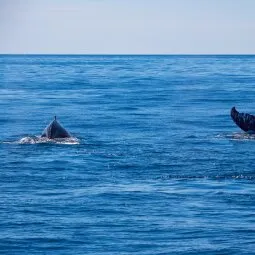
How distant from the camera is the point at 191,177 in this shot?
31.2m

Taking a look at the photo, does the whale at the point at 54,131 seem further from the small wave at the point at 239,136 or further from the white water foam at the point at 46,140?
the small wave at the point at 239,136

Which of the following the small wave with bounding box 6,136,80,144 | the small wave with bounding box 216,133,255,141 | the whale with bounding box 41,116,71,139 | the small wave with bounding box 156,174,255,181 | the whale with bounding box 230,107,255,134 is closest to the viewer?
the small wave with bounding box 156,174,255,181

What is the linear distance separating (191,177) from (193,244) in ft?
26.8

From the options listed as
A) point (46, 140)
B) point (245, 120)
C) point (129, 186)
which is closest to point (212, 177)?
point (129, 186)

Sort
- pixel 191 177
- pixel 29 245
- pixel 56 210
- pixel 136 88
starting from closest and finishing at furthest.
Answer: pixel 29 245, pixel 56 210, pixel 191 177, pixel 136 88

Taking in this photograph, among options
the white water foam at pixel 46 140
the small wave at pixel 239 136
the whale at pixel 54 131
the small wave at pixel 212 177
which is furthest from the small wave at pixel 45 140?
the small wave at pixel 212 177

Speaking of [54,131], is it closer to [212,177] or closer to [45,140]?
[45,140]

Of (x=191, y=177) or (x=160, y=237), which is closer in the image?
(x=160, y=237)

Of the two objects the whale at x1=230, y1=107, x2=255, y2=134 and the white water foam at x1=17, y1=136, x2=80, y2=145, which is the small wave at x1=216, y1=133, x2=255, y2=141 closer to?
the whale at x1=230, y1=107, x2=255, y2=134

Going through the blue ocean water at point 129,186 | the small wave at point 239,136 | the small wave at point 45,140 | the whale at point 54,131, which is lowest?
the blue ocean water at point 129,186

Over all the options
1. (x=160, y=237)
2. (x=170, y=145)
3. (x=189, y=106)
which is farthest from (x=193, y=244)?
(x=189, y=106)

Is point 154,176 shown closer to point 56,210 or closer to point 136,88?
point 56,210

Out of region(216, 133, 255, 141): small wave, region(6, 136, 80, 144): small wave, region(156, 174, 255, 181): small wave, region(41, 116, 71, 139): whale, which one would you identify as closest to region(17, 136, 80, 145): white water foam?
region(6, 136, 80, 144): small wave

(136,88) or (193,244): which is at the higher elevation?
(136,88)
